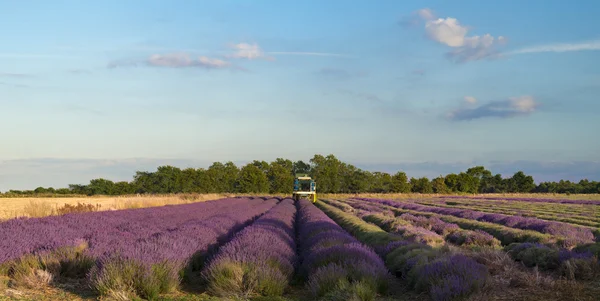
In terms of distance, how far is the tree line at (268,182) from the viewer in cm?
8050

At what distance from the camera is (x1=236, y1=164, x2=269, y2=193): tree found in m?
79.9

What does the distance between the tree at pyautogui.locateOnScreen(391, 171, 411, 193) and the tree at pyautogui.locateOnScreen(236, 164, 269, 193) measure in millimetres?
23794

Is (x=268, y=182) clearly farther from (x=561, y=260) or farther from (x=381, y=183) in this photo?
(x=561, y=260)

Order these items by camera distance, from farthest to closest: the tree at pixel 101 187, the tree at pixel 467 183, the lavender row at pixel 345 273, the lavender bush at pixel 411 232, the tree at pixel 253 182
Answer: the tree at pixel 467 183
the tree at pixel 101 187
the tree at pixel 253 182
the lavender bush at pixel 411 232
the lavender row at pixel 345 273

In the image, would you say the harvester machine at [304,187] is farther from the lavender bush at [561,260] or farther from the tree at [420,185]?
the tree at [420,185]

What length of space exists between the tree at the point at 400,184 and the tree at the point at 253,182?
23794 mm

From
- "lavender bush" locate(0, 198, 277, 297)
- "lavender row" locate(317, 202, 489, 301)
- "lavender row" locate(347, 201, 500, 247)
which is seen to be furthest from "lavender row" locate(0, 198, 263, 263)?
"lavender row" locate(347, 201, 500, 247)

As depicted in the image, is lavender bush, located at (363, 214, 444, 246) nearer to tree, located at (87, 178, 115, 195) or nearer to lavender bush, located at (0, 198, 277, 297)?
lavender bush, located at (0, 198, 277, 297)

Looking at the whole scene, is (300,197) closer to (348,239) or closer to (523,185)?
(348,239)

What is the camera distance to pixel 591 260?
8328 mm

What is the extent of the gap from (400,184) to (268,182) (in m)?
24.6

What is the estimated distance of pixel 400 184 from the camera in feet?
291

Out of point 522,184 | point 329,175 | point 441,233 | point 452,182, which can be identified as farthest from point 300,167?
point 441,233

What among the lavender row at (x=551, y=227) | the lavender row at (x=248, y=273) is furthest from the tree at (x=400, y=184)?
the lavender row at (x=248, y=273)
